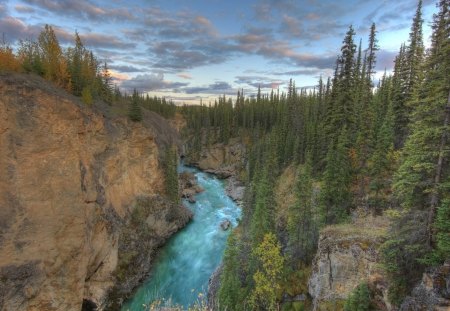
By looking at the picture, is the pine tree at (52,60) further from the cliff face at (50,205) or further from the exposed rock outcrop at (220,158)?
the exposed rock outcrop at (220,158)

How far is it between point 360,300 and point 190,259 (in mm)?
30090

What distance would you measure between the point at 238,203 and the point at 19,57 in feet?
162

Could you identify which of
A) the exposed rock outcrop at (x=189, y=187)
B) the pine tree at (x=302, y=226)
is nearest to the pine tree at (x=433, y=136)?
the pine tree at (x=302, y=226)

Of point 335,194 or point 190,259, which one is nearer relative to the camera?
point 335,194

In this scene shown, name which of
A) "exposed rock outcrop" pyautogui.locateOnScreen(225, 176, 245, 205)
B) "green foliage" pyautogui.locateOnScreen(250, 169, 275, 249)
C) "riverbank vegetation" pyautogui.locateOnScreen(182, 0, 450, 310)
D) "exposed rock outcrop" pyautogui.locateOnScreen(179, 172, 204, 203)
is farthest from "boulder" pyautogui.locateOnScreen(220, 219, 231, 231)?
"green foliage" pyautogui.locateOnScreen(250, 169, 275, 249)

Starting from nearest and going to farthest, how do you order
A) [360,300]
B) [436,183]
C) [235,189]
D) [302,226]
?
[436,183], [360,300], [302,226], [235,189]

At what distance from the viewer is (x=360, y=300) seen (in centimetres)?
1855

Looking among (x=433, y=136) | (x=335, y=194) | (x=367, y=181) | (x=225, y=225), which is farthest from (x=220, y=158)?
(x=433, y=136)

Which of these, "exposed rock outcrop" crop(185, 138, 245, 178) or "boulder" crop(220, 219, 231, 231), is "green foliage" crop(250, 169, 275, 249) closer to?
"boulder" crop(220, 219, 231, 231)

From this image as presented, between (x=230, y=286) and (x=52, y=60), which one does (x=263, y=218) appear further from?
(x=52, y=60)

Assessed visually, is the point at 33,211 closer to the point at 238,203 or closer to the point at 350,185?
the point at 350,185

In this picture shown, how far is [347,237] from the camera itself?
23.0 metres

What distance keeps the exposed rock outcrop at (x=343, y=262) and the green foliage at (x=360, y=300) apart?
1503mm

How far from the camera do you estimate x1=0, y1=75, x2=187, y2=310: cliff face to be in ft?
83.2
